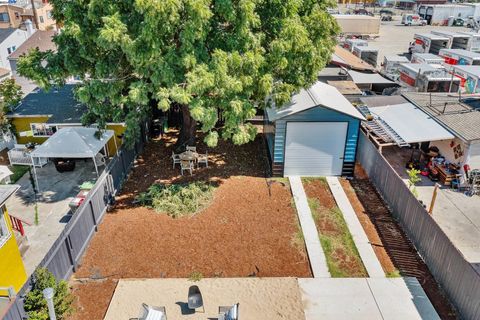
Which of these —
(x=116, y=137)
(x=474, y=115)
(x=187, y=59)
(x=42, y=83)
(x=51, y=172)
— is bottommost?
(x=51, y=172)

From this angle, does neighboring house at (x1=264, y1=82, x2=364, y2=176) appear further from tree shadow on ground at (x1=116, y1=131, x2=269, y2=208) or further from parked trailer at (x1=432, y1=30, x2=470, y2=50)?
parked trailer at (x1=432, y1=30, x2=470, y2=50)

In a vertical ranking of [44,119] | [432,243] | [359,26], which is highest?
[359,26]

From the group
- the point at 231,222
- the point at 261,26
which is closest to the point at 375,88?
the point at 261,26

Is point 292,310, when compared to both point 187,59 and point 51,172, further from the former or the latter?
point 51,172

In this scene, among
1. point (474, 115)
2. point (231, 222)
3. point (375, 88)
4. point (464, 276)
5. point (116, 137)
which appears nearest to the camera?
point (464, 276)

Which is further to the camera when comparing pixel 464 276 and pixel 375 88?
pixel 375 88

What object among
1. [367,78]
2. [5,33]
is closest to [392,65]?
[367,78]

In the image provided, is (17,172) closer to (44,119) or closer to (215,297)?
(44,119)
